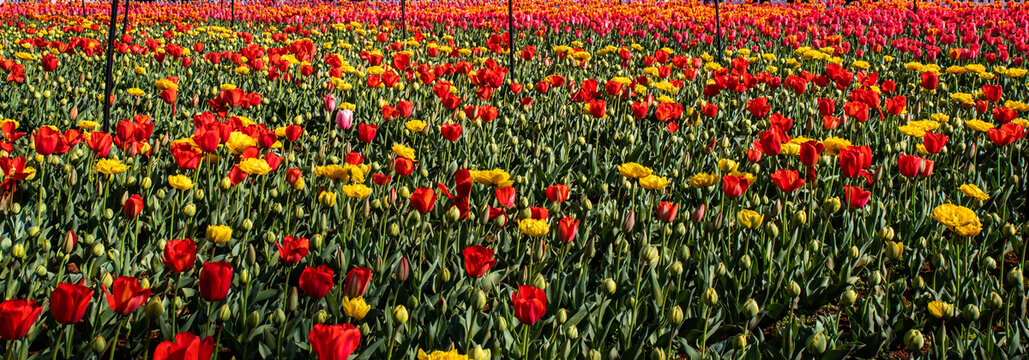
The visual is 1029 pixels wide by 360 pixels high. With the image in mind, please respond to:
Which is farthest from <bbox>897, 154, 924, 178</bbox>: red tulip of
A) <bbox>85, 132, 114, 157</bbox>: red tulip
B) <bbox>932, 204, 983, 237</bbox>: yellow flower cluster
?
<bbox>85, 132, 114, 157</bbox>: red tulip

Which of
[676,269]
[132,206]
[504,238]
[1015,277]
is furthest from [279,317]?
[1015,277]

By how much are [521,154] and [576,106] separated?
4.13ft

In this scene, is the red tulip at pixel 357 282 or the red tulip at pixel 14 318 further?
the red tulip at pixel 357 282

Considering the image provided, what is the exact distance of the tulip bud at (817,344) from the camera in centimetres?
167

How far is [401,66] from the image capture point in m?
4.59

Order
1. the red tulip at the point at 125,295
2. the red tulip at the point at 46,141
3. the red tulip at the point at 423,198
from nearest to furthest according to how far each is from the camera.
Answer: the red tulip at the point at 125,295, the red tulip at the point at 423,198, the red tulip at the point at 46,141

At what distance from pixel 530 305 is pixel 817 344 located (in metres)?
0.64

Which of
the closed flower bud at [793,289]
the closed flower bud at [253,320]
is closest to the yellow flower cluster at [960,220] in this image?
the closed flower bud at [793,289]

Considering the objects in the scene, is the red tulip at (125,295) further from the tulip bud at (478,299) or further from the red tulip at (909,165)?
the red tulip at (909,165)

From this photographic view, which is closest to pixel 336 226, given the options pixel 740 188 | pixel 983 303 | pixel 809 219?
pixel 740 188

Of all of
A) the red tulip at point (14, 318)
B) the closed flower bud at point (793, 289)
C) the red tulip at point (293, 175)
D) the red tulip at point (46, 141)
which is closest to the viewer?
the red tulip at point (14, 318)

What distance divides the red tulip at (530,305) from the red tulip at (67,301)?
768 mm

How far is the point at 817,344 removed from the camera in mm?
1672

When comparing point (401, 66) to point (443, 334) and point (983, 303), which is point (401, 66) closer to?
point (443, 334)
